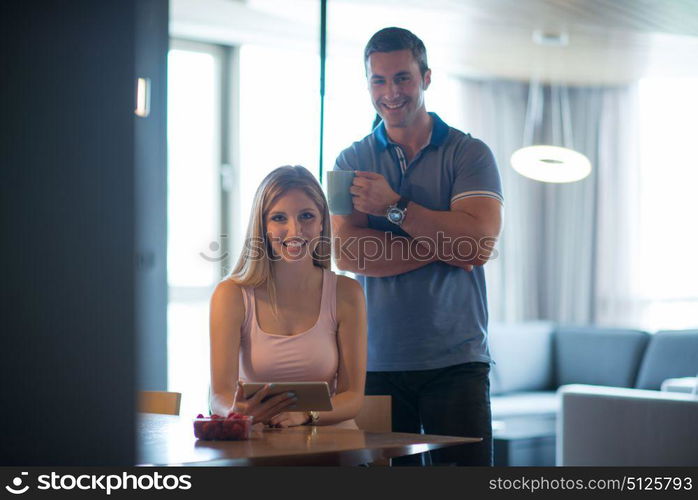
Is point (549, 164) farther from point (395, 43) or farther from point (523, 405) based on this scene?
point (395, 43)

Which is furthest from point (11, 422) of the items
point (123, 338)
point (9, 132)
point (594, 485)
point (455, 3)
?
point (455, 3)

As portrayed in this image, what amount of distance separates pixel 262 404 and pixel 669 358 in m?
4.15

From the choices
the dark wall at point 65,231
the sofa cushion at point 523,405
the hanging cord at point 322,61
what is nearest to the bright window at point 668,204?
the sofa cushion at point 523,405

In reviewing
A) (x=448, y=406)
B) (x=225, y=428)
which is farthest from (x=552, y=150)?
(x=225, y=428)

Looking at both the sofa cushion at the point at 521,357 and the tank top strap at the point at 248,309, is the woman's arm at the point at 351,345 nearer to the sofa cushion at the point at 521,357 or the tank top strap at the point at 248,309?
the tank top strap at the point at 248,309

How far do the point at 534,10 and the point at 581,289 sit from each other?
2765mm

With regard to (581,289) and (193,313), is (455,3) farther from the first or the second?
(581,289)

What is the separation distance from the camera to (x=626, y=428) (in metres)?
3.49

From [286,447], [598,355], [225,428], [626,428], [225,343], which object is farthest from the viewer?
[598,355]

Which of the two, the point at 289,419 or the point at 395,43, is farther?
the point at 395,43

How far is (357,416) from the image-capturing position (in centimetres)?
193

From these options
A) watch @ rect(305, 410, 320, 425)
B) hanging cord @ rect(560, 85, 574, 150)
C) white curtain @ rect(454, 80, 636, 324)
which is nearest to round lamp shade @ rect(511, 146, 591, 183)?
white curtain @ rect(454, 80, 636, 324)

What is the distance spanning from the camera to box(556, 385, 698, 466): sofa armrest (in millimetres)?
3316

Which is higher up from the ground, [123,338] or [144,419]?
[123,338]
